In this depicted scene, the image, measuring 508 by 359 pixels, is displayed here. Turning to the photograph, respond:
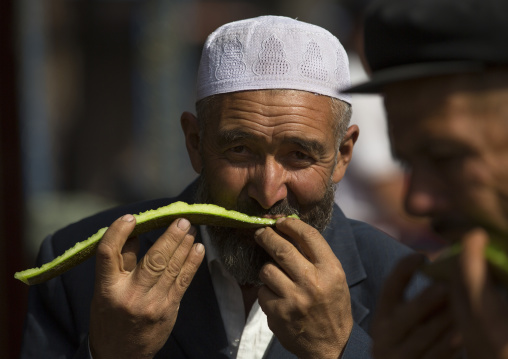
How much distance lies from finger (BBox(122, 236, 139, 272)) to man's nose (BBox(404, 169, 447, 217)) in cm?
142

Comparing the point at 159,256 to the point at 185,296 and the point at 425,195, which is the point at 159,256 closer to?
the point at 185,296

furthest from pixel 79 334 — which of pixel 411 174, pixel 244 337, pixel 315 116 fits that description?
pixel 411 174

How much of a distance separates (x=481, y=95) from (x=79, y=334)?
2.54m

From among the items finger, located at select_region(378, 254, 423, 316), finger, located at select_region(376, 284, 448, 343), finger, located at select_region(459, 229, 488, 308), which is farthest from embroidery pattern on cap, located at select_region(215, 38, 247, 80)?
finger, located at select_region(459, 229, 488, 308)

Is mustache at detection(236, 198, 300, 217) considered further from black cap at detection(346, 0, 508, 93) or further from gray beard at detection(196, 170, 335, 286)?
black cap at detection(346, 0, 508, 93)

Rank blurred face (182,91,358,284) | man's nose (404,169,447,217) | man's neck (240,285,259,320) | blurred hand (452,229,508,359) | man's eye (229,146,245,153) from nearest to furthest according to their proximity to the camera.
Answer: blurred hand (452,229,508,359) < man's nose (404,169,447,217) < blurred face (182,91,358,284) < man's eye (229,146,245,153) < man's neck (240,285,259,320)

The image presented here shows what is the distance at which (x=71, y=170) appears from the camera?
11367 millimetres

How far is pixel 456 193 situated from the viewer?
1.87m

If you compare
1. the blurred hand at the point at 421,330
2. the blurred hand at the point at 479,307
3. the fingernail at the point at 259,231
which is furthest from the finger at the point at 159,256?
the blurred hand at the point at 479,307

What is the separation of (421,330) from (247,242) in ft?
5.28

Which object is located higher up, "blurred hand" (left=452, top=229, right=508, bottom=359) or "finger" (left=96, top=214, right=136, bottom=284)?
"blurred hand" (left=452, top=229, right=508, bottom=359)

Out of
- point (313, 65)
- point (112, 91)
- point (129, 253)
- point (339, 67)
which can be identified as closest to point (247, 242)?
point (129, 253)

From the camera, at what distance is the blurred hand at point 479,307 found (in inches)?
65.8

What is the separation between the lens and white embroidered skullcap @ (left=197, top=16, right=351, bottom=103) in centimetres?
361
